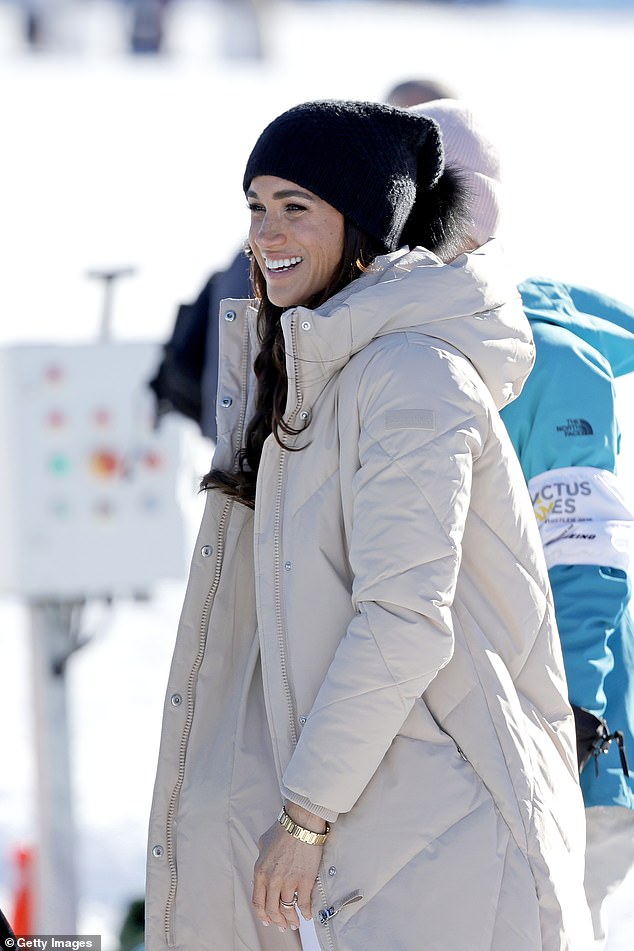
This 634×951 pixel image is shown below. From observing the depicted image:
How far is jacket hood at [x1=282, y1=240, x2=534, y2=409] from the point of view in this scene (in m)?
1.27

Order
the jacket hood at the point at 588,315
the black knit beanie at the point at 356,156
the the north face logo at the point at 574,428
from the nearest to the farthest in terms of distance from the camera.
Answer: the black knit beanie at the point at 356,156, the the north face logo at the point at 574,428, the jacket hood at the point at 588,315

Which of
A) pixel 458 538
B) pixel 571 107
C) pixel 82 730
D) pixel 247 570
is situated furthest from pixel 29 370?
pixel 571 107

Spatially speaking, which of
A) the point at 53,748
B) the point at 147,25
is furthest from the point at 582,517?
the point at 147,25

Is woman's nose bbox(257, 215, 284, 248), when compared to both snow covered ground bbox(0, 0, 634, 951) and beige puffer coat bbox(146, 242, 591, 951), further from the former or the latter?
snow covered ground bbox(0, 0, 634, 951)

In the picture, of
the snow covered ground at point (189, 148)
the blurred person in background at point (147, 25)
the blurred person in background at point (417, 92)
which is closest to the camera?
the blurred person in background at point (417, 92)

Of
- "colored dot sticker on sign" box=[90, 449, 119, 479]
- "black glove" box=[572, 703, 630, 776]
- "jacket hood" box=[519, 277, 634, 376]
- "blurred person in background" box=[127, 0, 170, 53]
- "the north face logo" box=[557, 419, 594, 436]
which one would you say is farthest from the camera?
"blurred person in background" box=[127, 0, 170, 53]

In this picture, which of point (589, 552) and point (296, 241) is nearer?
point (296, 241)

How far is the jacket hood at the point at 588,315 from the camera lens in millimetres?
1825

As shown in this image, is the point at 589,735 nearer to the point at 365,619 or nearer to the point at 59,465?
the point at 365,619

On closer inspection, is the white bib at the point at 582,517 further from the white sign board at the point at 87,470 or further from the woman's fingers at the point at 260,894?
the white sign board at the point at 87,470

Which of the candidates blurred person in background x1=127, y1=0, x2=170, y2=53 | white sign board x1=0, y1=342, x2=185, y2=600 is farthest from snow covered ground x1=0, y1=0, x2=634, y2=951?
white sign board x1=0, y1=342, x2=185, y2=600

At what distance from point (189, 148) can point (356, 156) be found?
6847mm

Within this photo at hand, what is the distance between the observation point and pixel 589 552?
5.48ft

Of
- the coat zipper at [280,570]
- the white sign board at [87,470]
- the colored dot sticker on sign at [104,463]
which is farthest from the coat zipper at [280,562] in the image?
the colored dot sticker on sign at [104,463]
